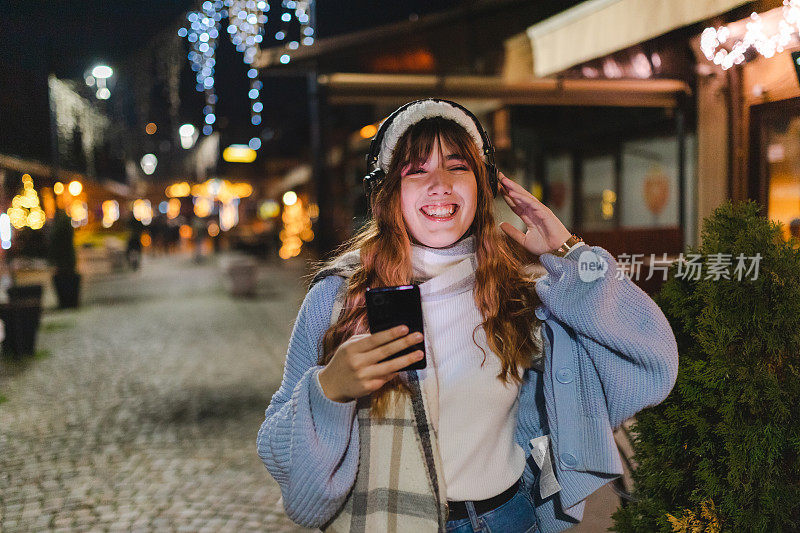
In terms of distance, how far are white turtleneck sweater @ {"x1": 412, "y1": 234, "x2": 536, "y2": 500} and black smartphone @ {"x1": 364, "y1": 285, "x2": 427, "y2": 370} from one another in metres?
0.26

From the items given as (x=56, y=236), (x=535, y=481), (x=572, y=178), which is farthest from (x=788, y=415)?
(x=56, y=236)

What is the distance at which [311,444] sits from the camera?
140 cm

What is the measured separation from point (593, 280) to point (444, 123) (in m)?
0.61

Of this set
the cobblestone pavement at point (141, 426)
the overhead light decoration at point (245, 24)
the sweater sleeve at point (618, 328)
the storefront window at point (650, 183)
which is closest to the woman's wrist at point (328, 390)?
the sweater sleeve at point (618, 328)

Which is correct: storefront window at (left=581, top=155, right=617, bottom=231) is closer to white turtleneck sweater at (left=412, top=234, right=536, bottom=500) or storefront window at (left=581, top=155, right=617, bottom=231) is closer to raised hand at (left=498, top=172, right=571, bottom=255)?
raised hand at (left=498, top=172, right=571, bottom=255)

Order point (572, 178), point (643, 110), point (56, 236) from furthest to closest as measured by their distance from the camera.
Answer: point (56, 236)
point (572, 178)
point (643, 110)

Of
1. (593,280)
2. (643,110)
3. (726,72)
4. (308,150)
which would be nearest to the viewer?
(593,280)

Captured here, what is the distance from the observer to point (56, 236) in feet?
36.1

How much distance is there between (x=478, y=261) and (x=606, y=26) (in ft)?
10.2

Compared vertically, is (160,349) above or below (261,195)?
below

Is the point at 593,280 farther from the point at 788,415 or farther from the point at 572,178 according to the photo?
the point at 572,178

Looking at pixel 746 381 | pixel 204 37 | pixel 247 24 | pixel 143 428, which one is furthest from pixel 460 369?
pixel 204 37

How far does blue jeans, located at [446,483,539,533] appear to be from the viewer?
1.56 m

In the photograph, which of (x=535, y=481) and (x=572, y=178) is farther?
(x=572, y=178)
